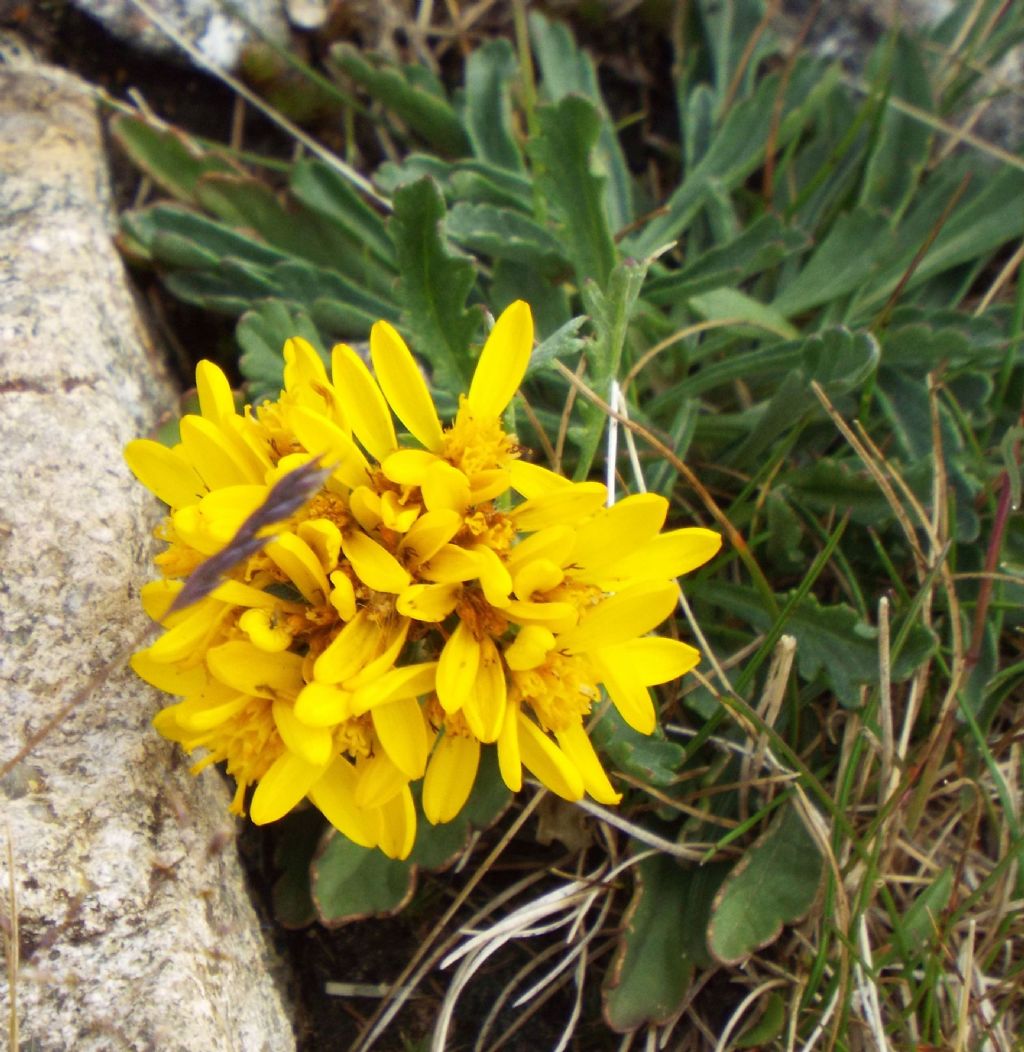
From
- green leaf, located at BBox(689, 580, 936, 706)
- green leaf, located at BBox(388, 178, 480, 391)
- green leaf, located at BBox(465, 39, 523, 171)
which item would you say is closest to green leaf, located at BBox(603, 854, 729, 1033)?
green leaf, located at BBox(689, 580, 936, 706)

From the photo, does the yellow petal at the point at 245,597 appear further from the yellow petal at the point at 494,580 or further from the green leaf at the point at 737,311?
the green leaf at the point at 737,311

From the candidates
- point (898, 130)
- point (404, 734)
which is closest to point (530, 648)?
point (404, 734)

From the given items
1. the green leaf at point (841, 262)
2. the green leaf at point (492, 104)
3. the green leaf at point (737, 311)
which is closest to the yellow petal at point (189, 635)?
the green leaf at point (737, 311)

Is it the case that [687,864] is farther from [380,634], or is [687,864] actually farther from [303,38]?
[303,38]

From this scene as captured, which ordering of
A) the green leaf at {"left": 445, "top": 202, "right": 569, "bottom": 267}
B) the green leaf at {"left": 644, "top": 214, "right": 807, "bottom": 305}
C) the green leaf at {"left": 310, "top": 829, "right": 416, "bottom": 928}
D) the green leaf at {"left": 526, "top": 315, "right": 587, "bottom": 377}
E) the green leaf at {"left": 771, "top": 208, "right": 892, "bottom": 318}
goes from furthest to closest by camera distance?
1. the green leaf at {"left": 771, "top": 208, "right": 892, "bottom": 318}
2. the green leaf at {"left": 644, "top": 214, "right": 807, "bottom": 305}
3. the green leaf at {"left": 445, "top": 202, "right": 569, "bottom": 267}
4. the green leaf at {"left": 310, "top": 829, "right": 416, "bottom": 928}
5. the green leaf at {"left": 526, "top": 315, "right": 587, "bottom": 377}

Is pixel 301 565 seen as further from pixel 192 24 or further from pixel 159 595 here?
pixel 192 24

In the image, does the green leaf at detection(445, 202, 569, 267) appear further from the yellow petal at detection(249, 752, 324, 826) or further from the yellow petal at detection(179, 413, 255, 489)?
the yellow petal at detection(249, 752, 324, 826)

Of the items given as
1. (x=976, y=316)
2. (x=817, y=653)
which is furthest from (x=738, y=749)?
(x=976, y=316)
